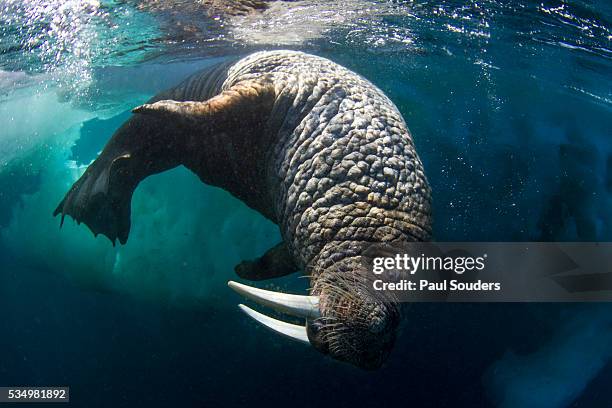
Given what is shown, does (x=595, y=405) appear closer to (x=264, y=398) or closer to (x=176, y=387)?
(x=264, y=398)

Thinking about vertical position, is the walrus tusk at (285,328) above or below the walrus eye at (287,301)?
below

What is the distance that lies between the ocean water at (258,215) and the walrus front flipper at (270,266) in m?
2.96

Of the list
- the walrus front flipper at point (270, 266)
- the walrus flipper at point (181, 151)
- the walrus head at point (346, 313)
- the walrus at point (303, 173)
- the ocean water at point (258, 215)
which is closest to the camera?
the walrus head at point (346, 313)

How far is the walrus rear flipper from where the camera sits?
15.9ft

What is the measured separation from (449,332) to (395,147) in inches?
281

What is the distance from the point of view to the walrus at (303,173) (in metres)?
2.68

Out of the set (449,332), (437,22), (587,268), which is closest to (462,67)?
(437,22)

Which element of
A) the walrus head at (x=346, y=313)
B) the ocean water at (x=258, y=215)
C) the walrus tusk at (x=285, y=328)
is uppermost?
the walrus head at (x=346, y=313)

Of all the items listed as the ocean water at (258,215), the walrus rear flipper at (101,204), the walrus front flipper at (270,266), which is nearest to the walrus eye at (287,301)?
the walrus front flipper at (270,266)

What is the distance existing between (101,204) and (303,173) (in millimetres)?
2744

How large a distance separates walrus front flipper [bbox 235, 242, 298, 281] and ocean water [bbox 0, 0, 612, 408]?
296cm

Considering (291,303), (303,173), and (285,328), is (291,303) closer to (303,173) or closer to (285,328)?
(285,328)

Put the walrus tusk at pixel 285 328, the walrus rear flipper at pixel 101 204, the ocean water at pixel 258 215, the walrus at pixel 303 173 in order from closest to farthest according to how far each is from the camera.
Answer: the walrus at pixel 303 173 → the walrus tusk at pixel 285 328 → the walrus rear flipper at pixel 101 204 → the ocean water at pixel 258 215

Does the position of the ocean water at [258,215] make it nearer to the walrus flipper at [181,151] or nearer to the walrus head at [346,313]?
the walrus flipper at [181,151]
